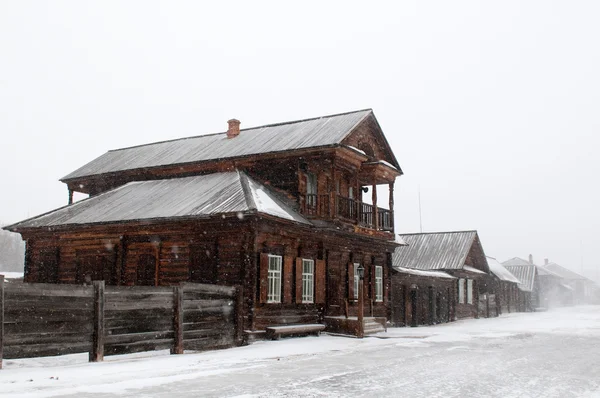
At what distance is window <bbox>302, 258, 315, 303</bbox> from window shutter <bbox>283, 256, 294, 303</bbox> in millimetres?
1138

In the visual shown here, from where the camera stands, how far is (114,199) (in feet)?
83.8

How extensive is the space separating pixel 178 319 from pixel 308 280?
31.0ft

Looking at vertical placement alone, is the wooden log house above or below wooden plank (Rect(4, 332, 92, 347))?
above

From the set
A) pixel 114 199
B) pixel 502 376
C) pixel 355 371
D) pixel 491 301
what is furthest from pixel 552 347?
pixel 491 301

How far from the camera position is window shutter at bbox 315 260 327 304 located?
24.2 metres

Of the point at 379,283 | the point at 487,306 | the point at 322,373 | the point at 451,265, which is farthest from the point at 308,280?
the point at 487,306

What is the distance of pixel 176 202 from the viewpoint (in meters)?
22.6

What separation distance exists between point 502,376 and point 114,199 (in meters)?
18.1

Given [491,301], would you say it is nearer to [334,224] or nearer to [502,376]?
[334,224]

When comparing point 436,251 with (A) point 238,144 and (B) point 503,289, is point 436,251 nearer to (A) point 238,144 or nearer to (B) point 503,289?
(B) point 503,289

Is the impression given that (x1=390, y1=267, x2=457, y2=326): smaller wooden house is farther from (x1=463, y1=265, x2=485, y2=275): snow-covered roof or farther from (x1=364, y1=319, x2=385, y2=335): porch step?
(x1=364, y1=319, x2=385, y2=335): porch step

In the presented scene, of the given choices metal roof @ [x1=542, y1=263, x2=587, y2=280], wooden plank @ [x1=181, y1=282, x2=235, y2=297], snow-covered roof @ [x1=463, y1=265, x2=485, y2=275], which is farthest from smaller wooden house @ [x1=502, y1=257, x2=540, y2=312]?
wooden plank @ [x1=181, y1=282, x2=235, y2=297]

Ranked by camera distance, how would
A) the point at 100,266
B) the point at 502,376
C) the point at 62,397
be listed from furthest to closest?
the point at 100,266
the point at 502,376
the point at 62,397

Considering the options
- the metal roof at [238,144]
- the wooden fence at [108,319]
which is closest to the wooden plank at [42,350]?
the wooden fence at [108,319]
